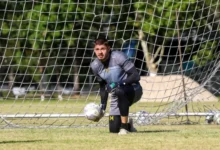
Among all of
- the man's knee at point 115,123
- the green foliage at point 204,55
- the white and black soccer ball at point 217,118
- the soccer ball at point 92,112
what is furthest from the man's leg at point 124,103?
the green foliage at point 204,55

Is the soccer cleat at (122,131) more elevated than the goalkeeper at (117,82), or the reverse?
the goalkeeper at (117,82)

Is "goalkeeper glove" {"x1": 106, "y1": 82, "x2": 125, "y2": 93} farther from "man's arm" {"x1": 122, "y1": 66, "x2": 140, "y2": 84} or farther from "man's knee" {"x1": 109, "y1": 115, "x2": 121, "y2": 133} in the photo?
"man's knee" {"x1": 109, "y1": 115, "x2": 121, "y2": 133}

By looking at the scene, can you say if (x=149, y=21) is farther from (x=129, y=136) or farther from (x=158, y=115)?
(x=129, y=136)

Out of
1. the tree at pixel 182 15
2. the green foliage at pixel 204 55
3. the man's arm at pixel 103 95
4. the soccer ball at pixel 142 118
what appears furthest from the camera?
the green foliage at pixel 204 55

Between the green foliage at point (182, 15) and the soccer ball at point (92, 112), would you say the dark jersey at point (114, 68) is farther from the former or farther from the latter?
the green foliage at point (182, 15)

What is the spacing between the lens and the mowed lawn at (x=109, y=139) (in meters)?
9.28

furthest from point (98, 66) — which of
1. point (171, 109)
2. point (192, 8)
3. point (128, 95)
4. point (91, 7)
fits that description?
point (91, 7)

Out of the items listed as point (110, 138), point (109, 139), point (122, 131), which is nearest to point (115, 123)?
point (122, 131)

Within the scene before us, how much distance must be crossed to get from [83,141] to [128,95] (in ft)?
5.08

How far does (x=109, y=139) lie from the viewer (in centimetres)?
1037

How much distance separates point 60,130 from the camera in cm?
1246

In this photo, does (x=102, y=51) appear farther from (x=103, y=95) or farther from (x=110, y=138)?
(x=110, y=138)

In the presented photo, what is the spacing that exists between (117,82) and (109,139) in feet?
4.81

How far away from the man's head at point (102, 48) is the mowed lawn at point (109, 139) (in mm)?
1169
